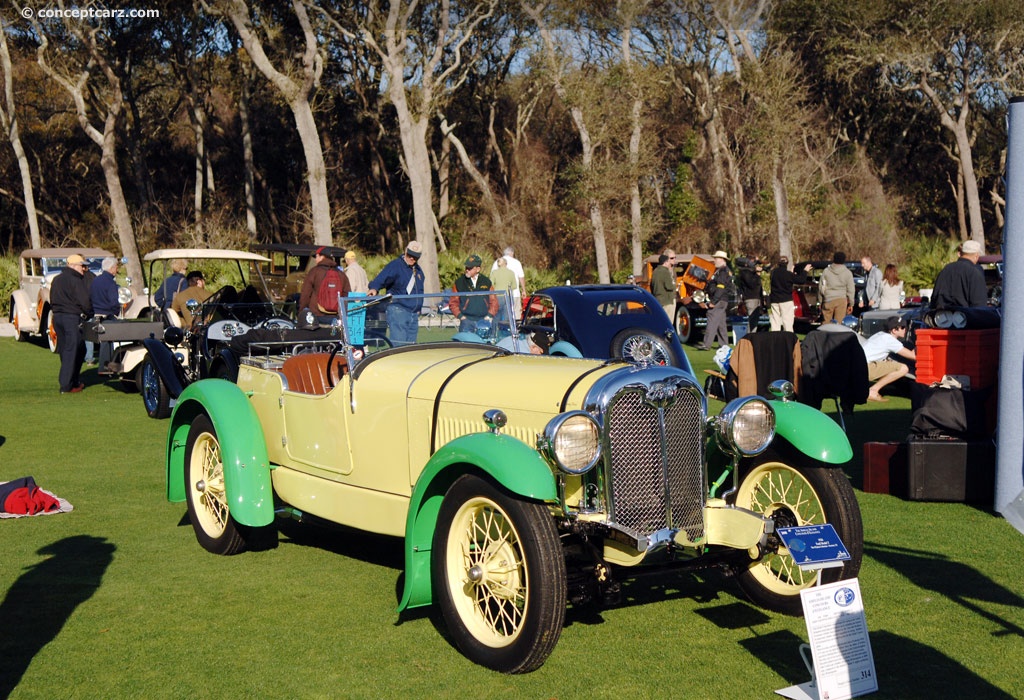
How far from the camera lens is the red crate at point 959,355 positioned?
24.0ft

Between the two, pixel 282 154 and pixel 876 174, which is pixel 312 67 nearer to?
pixel 282 154

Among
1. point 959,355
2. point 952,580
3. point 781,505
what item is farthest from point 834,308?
point 781,505

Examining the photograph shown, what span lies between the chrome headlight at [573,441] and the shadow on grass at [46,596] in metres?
2.26

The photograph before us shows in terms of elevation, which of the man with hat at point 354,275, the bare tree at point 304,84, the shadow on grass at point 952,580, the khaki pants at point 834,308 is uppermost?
the bare tree at point 304,84

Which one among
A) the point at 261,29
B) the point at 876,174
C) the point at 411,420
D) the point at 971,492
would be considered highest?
the point at 261,29

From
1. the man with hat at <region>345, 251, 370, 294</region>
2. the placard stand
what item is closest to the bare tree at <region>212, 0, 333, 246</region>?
the man with hat at <region>345, 251, 370, 294</region>

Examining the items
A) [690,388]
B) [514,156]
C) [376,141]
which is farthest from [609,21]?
[690,388]

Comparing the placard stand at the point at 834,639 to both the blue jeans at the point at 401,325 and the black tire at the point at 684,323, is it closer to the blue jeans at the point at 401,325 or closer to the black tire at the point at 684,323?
the blue jeans at the point at 401,325

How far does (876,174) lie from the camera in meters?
38.9

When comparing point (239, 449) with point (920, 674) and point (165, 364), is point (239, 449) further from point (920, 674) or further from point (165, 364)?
point (165, 364)

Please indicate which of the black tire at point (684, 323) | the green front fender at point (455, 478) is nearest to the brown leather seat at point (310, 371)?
the green front fender at point (455, 478)

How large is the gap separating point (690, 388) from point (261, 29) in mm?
27947

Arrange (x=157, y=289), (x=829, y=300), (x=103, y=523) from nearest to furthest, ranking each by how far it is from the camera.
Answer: (x=103, y=523), (x=157, y=289), (x=829, y=300)

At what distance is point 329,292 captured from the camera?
1162 cm
